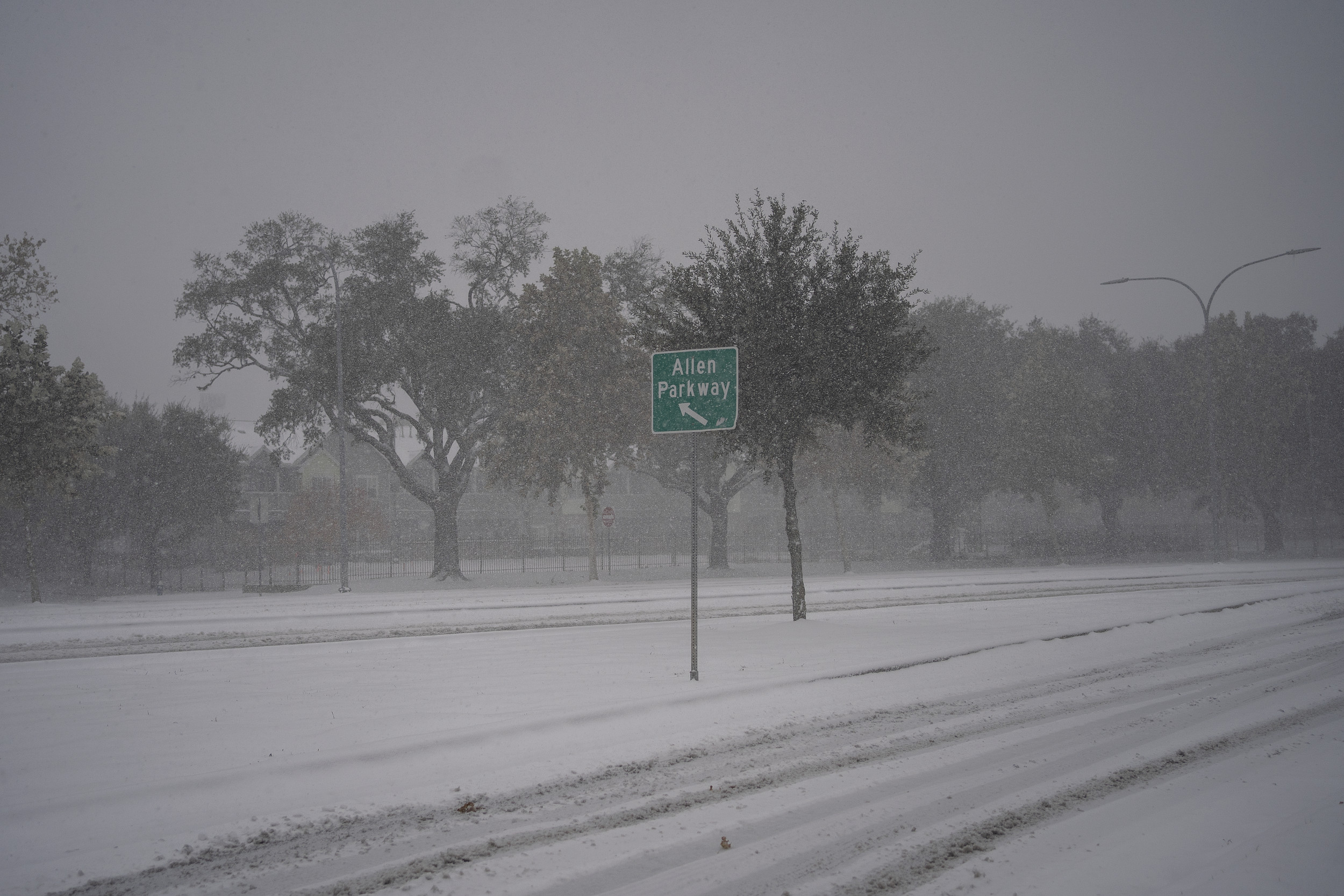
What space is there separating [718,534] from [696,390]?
30.6 metres

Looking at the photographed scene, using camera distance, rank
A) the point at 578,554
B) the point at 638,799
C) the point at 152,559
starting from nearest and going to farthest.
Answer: the point at 638,799
the point at 152,559
the point at 578,554

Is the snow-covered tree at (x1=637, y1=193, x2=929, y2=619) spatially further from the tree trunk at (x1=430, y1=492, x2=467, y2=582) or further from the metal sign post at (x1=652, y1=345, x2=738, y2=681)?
the tree trunk at (x1=430, y1=492, x2=467, y2=582)

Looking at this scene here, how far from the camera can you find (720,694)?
340 inches

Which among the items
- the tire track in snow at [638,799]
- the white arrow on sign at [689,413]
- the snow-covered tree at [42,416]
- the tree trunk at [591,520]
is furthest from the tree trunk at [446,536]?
the tire track in snow at [638,799]

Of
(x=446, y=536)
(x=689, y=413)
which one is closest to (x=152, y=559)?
(x=446, y=536)

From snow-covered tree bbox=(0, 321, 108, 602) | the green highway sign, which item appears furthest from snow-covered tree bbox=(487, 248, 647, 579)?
the green highway sign

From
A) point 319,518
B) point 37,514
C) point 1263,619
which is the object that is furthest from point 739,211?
point 319,518

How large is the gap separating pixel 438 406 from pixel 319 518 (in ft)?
96.2

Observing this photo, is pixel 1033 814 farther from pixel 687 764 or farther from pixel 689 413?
pixel 689 413

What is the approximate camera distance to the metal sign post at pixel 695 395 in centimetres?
923

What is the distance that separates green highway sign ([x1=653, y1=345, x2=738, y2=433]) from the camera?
9227 millimetres

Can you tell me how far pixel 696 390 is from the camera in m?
9.38

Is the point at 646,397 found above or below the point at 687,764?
above

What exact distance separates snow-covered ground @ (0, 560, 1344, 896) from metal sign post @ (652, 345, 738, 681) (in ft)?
7.70
